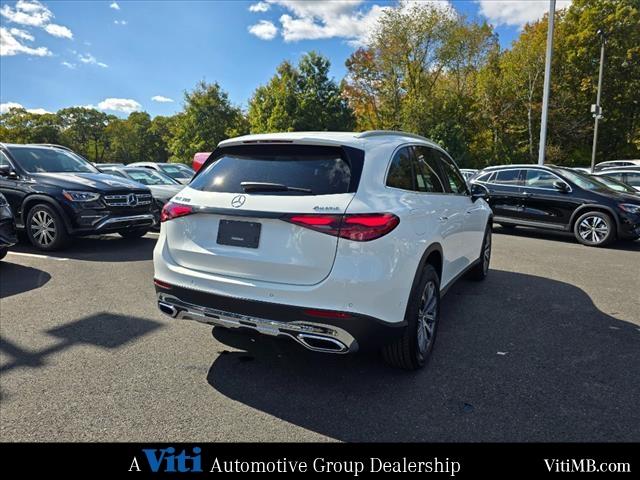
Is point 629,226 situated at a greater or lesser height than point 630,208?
lesser

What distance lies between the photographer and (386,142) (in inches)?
127

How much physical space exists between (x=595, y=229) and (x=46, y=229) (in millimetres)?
10162

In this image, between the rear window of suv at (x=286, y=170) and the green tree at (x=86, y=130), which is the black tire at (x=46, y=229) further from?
the green tree at (x=86, y=130)

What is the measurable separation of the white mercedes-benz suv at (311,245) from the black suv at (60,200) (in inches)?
175

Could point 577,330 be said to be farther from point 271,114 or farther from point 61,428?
point 271,114

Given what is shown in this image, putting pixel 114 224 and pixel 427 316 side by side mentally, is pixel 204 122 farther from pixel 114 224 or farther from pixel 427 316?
pixel 427 316

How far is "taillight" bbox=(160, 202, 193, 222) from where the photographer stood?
3.10 metres

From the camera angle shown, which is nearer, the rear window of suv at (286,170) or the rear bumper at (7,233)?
the rear window of suv at (286,170)

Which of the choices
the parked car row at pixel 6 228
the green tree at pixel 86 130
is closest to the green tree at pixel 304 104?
the parked car row at pixel 6 228

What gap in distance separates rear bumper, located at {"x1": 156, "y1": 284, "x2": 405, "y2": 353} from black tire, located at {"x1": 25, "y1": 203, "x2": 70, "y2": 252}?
17.4ft

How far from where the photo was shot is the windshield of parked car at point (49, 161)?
7.45 metres

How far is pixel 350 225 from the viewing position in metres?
2.59

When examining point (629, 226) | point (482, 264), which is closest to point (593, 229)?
point (629, 226)
